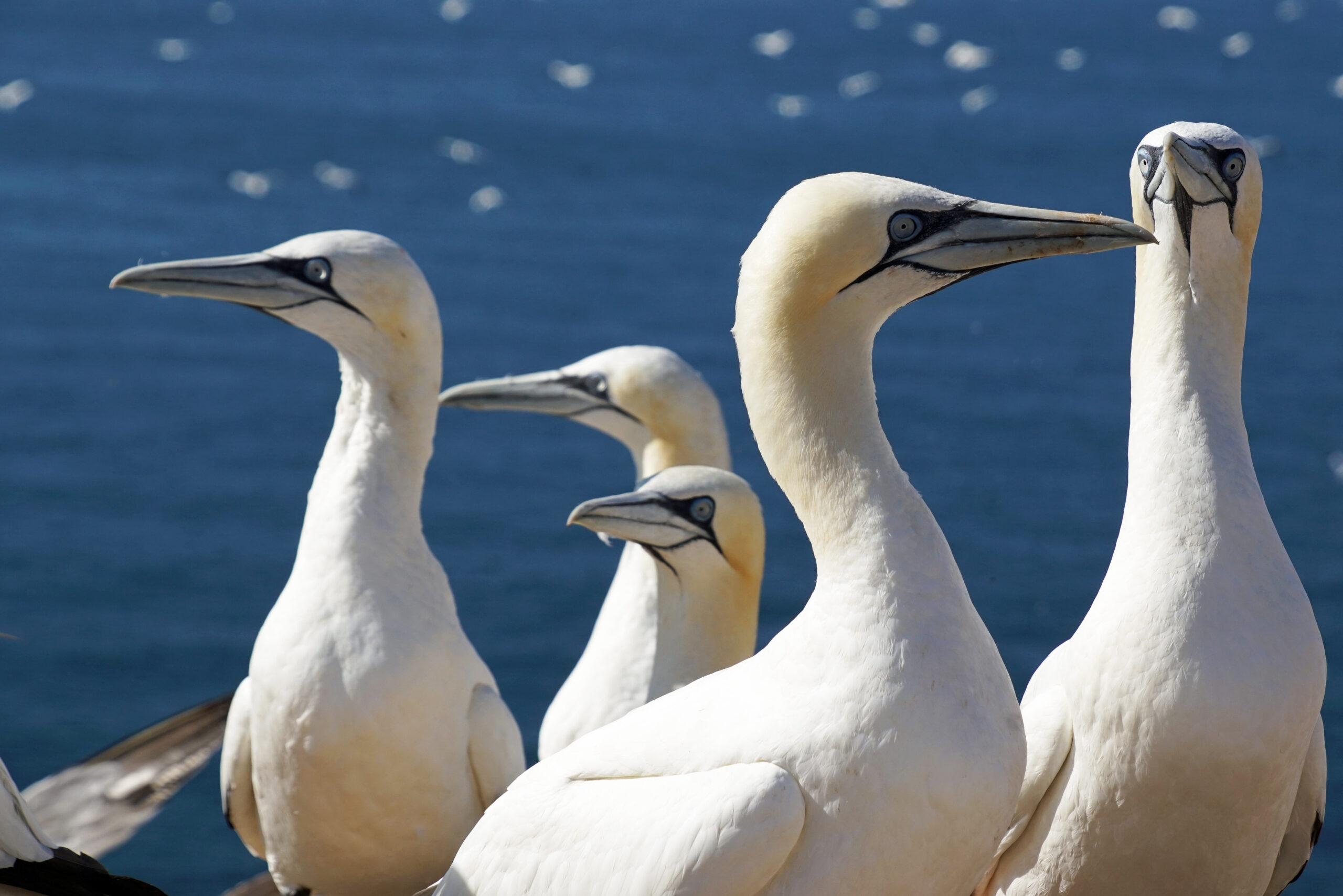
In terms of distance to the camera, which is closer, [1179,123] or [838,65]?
[1179,123]

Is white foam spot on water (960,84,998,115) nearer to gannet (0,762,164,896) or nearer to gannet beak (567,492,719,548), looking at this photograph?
gannet beak (567,492,719,548)

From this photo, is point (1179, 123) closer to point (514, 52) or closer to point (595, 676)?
point (595, 676)

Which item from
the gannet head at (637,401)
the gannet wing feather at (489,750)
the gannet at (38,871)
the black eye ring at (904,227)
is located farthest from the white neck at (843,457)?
the gannet head at (637,401)

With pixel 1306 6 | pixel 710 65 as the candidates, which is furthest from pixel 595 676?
pixel 1306 6

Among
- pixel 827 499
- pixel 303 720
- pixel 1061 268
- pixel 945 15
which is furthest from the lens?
pixel 945 15

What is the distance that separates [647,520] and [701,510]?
6.6 inches

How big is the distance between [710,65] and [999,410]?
5342 millimetres

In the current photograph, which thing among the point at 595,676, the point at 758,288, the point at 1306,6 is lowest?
the point at 595,676

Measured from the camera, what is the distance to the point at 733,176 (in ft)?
41.7

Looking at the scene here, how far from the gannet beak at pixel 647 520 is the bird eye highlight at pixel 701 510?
0.01 meters

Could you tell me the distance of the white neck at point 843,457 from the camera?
3270 mm

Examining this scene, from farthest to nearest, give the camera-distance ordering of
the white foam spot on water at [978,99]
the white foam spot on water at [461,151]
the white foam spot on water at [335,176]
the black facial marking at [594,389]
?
the white foam spot on water at [978,99] < the white foam spot on water at [461,151] < the white foam spot on water at [335,176] < the black facial marking at [594,389]

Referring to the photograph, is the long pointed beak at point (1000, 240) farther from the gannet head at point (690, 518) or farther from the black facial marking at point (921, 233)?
the gannet head at point (690, 518)

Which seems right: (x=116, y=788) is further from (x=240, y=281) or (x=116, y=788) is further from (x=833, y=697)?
(x=833, y=697)
